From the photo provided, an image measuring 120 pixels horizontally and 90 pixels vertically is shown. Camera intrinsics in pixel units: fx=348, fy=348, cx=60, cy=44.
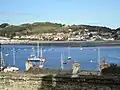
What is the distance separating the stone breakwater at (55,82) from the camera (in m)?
16.9

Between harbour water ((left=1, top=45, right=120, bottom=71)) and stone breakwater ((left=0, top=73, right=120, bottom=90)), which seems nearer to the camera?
stone breakwater ((left=0, top=73, right=120, bottom=90))

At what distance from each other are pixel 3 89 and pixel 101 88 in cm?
555

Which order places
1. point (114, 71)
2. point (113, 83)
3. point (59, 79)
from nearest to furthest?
point (113, 83) → point (59, 79) → point (114, 71)

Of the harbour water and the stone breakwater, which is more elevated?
the stone breakwater

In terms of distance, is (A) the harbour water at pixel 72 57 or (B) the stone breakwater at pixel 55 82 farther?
(A) the harbour water at pixel 72 57

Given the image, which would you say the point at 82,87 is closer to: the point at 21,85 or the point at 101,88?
the point at 101,88

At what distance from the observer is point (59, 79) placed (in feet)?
59.0

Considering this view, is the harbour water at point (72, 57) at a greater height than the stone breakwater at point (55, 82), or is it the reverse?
the stone breakwater at point (55, 82)

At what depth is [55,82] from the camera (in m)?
18.1

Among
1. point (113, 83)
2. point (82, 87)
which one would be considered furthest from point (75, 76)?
point (113, 83)

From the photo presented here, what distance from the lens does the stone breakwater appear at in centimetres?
1692

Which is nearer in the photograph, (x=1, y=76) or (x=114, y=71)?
(x=1, y=76)

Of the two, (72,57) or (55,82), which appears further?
(72,57)

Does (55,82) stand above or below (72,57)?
above
